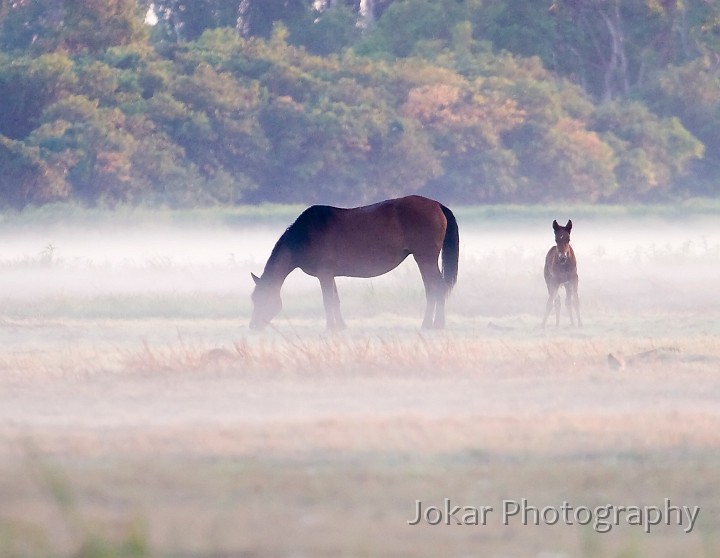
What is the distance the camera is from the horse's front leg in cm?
1545

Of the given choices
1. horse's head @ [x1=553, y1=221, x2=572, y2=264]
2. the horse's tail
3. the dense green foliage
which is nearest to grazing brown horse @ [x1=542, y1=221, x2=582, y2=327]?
horse's head @ [x1=553, y1=221, x2=572, y2=264]

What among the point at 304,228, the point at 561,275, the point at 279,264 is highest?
the point at 304,228

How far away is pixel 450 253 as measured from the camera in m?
16.1

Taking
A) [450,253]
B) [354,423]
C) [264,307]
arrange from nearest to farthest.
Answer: [354,423] → [264,307] → [450,253]

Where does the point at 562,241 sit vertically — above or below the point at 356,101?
below

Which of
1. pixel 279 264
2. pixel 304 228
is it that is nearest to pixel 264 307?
pixel 279 264

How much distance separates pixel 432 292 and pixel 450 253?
1.40 ft

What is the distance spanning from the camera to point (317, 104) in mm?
40844

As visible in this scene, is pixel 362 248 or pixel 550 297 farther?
pixel 362 248

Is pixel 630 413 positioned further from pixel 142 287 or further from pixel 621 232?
pixel 621 232

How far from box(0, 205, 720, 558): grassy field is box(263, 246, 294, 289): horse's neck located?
0.65 meters

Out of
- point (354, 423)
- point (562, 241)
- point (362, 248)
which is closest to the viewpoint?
point (354, 423)

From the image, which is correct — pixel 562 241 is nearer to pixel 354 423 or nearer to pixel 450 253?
pixel 450 253

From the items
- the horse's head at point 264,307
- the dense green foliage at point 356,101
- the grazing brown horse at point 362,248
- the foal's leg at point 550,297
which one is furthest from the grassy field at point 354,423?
the dense green foliage at point 356,101
